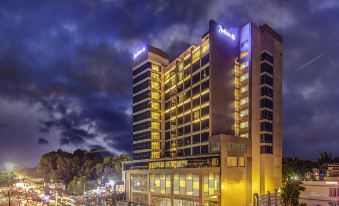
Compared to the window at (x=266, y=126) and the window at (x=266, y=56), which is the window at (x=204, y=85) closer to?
the window at (x=266, y=56)

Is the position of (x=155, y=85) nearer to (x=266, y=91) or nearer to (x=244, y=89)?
(x=244, y=89)

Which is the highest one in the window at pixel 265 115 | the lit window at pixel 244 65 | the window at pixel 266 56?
the window at pixel 266 56

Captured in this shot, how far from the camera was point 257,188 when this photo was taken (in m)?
91.3

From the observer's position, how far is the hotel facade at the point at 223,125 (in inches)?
3445

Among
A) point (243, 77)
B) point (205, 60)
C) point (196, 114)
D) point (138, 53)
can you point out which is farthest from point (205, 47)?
point (138, 53)

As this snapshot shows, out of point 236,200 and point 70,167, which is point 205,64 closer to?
point 236,200

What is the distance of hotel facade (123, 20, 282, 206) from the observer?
→ 287 feet

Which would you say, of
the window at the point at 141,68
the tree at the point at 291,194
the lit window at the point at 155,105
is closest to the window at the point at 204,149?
the tree at the point at 291,194

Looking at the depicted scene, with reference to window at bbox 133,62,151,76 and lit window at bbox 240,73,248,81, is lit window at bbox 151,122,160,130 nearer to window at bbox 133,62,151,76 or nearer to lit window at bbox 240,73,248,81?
window at bbox 133,62,151,76

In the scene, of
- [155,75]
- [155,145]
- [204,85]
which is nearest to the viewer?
[204,85]

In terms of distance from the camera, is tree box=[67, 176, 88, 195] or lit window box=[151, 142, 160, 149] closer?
lit window box=[151, 142, 160, 149]

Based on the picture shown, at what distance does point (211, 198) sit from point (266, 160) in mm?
22247

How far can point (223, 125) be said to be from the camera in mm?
97688

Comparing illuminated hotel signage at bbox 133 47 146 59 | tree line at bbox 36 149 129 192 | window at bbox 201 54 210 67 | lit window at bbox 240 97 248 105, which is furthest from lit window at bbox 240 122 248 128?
tree line at bbox 36 149 129 192
